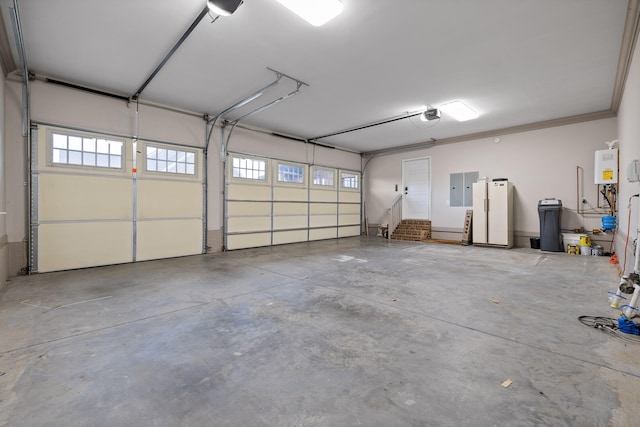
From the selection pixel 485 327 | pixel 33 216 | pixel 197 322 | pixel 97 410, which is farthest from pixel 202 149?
pixel 485 327

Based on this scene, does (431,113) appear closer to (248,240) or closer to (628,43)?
(628,43)

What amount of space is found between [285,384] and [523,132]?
905 centimetres

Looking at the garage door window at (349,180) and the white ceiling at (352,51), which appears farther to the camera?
the garage door window at (349,180)

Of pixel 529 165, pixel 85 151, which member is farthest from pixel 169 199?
pixel 529 165

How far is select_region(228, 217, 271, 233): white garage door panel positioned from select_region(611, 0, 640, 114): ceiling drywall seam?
24.5 ft

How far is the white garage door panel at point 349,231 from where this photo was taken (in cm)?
1048

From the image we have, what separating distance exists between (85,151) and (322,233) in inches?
262

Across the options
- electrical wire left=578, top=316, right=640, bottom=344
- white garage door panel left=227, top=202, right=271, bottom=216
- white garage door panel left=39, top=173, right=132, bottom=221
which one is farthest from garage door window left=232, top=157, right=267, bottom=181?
electrical wire left=578, top=316, right=640, bottom=344

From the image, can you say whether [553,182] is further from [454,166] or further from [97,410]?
[97,410]

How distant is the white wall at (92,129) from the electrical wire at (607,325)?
22.2 ft

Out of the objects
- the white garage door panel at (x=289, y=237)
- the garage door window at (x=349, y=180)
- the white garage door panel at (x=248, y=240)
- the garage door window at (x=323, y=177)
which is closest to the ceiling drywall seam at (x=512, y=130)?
the garage door window at (x=349, y=180)

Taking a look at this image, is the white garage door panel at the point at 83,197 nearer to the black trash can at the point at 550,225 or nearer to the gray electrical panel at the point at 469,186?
the gray electrical panel at the point at 469,186

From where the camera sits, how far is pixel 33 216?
4.70m

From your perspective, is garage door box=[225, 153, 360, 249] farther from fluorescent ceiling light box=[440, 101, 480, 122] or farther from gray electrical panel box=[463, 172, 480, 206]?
fluorescent ceiling light box=[440, 101, 480, 122]
